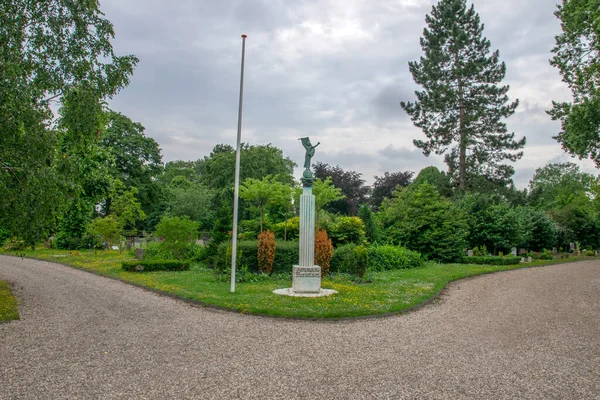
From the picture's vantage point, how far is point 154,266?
15797 mm

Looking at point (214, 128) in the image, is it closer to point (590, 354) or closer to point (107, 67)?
point (107, 67)

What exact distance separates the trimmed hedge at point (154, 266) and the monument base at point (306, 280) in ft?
24.2

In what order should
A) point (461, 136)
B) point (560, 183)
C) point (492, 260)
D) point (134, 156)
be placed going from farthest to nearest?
point (560, 183), point (134, 156), point (461, 136), point (492, 260)

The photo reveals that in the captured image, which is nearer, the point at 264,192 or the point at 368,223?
the point at 264,192

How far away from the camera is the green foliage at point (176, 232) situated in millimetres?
17781

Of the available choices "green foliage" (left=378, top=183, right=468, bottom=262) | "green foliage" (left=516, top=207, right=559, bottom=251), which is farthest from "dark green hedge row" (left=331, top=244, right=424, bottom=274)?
"green foliage" (left=516, top=207, right=559, bottom=251)

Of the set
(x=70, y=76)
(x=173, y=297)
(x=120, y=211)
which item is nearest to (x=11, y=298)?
(x=173, y=297)

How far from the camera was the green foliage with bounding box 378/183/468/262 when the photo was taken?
2191 cm

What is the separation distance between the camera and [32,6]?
7824 millimetres

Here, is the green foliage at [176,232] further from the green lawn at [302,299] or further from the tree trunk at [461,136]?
the tree trunk at [461,136]

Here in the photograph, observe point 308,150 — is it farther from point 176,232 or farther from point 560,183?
point 560,183

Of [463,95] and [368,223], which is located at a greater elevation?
[463,95]

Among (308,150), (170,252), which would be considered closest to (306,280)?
(308,150)

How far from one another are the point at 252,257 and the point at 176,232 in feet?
17.8
